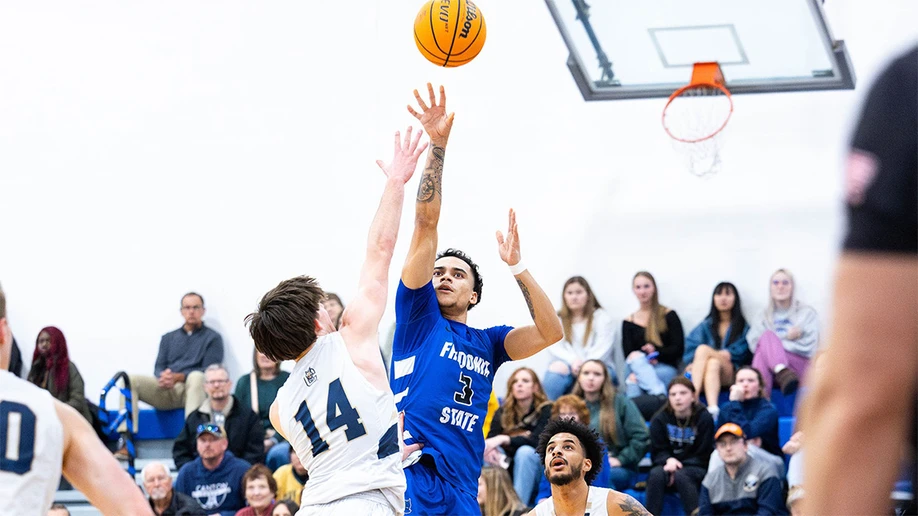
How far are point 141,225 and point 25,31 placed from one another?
2.98 metres

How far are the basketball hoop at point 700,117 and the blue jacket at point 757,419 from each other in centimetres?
303

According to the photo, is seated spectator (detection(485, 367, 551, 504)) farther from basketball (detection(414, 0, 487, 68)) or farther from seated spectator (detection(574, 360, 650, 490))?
basketball (detection(414, 0, 487, 68))

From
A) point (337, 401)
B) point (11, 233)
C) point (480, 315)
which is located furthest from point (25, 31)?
point (337, 401)

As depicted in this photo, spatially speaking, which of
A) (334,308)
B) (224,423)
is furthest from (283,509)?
(334,308)

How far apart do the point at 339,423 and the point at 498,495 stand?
4.91 meters

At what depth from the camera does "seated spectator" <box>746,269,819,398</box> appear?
10711 millimetres

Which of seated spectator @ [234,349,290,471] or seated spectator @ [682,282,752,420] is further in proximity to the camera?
seated spectator @ [234,349,290,471]

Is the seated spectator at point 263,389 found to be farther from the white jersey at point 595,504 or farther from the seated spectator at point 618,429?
the white jersey at point 595,504

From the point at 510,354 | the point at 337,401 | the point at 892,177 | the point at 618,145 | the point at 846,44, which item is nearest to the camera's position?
the point at 892,177

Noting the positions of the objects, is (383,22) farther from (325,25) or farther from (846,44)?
(846,44)

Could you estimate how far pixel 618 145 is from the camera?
40.9 ft

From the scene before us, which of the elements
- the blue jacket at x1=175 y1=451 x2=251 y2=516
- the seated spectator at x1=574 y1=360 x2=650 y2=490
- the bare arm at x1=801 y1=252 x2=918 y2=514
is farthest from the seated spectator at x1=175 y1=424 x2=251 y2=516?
the bare arm at x1=801 y1=252 x2=918 y2=514

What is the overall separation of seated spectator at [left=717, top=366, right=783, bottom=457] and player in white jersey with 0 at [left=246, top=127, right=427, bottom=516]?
18.6 feet

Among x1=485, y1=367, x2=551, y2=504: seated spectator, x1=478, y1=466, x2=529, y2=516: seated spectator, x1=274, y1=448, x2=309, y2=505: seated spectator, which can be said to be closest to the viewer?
x1=478, y1=466, x2=529, y2=516: seated spectator
